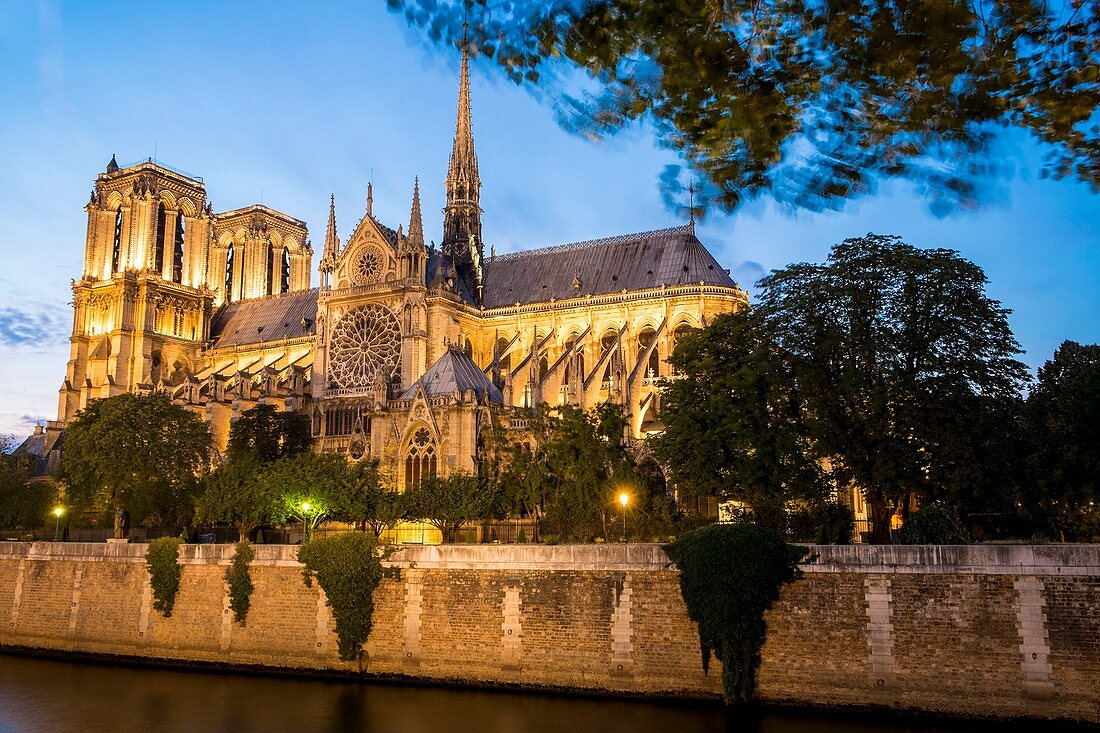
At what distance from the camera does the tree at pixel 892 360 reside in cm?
2644

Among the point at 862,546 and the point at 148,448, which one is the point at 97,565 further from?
the point at 862,546

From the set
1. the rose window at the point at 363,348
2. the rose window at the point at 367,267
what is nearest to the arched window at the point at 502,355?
the rose window at the point at 363,348

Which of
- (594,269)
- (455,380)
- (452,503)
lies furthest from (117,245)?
(452,503)

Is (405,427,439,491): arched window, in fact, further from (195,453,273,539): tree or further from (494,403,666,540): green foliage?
(195,453,273,539): tree

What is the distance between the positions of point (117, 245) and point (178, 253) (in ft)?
14.8

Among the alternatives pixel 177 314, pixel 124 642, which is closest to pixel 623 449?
pixel 124 642

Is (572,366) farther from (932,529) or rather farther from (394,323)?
(932,529)

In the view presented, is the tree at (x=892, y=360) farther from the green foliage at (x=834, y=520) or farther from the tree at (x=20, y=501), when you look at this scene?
the tree at (x=20, y=501)

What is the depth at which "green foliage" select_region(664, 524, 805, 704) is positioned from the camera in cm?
2234

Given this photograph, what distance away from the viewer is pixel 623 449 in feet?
121

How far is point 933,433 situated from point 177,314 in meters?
61.9

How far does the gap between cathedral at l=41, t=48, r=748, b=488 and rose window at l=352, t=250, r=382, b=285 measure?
9cm

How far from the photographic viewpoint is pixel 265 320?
250ft

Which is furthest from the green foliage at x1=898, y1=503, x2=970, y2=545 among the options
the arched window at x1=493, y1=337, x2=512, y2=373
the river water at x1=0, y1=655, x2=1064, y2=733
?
the arched window at x1=493, y1=337, x2=512, y2=373
